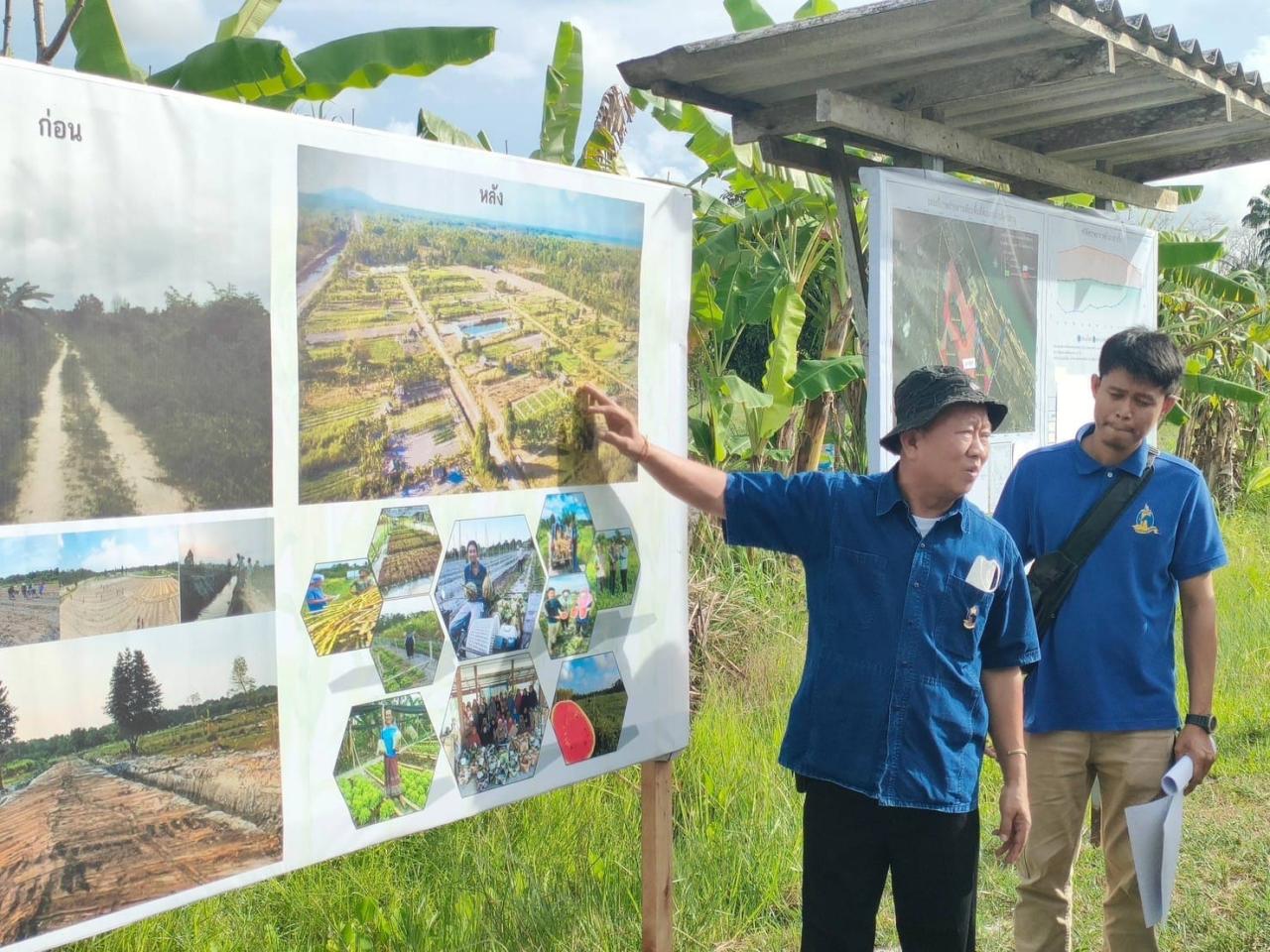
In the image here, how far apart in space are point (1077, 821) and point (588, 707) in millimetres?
1426

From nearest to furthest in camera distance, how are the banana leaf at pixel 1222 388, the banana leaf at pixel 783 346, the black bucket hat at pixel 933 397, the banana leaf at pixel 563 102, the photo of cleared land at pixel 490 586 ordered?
the photo of cleared land at pixel 490 586
the black bucket hat at pixel 933 397
the banana leaf at pixel 783 346
the banana leaf at pixel 563 102
the banana leaf at pixel 1222 388

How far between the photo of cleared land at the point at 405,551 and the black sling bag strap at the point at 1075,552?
1.64 meters

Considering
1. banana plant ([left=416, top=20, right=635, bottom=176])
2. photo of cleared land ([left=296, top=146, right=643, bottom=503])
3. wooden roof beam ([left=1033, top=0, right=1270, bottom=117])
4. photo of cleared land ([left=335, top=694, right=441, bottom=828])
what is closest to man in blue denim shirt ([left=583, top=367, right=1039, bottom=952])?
photo of cleared land ([left=296, top=146, right=643, bottom=503])

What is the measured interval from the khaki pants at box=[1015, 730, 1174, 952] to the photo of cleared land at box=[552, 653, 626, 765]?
1222 millimetres

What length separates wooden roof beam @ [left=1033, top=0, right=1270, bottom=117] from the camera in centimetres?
298

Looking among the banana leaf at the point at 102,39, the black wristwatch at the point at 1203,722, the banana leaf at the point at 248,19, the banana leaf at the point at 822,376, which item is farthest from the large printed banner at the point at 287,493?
the banana leaf at the point at 822,376

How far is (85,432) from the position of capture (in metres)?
1.85

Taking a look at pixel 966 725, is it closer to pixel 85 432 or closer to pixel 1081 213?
pixel 85 432

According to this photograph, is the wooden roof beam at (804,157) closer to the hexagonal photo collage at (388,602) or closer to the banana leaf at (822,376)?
the hexagonal photo collage at (388,602)

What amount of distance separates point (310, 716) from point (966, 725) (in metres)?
1.42

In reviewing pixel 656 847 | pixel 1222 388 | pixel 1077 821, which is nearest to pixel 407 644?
pixel 656 847

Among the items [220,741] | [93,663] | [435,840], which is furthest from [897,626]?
[435,840]

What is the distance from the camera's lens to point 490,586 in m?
2.43

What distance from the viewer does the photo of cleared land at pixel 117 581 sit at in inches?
71.7
